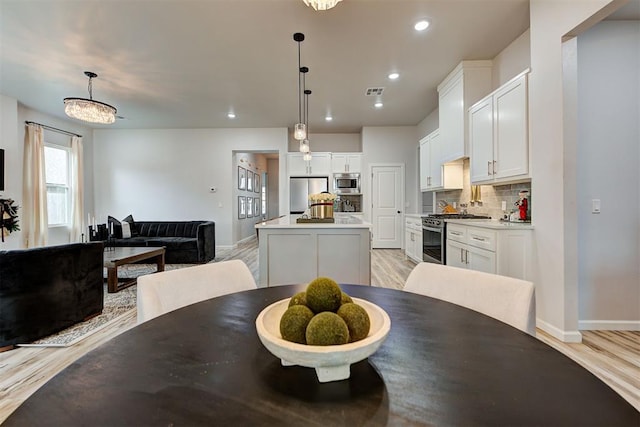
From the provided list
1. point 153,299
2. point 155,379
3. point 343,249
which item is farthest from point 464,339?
point 343,249

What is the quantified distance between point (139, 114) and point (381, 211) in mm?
5638

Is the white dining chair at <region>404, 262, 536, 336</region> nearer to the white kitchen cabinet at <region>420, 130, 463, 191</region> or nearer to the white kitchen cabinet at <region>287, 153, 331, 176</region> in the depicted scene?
the white kitchen cabinet at <region>420, 130, 463, 191</region>

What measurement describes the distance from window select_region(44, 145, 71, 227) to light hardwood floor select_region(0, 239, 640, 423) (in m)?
4.97

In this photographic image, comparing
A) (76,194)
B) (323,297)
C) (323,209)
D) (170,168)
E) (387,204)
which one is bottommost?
(323,297)

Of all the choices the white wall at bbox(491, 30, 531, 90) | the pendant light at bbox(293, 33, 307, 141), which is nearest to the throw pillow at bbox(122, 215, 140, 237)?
the pendant light at bbox(293, 33, 307, 141)

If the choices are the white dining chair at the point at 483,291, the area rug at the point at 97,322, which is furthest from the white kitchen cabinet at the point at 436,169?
the area rug at the point at 97,322

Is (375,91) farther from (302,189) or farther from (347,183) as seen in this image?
(302,189)

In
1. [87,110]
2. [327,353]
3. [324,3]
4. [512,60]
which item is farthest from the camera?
[87,110]

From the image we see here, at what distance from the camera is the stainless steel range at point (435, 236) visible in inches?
144

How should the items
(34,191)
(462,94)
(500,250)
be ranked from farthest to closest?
(34,191), (462,94), (500,250)

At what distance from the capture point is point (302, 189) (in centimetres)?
686

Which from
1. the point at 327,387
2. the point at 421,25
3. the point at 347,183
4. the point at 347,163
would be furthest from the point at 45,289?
the point at 347,163

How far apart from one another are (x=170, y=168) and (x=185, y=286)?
673cm

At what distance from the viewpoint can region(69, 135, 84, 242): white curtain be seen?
6.21 metres
